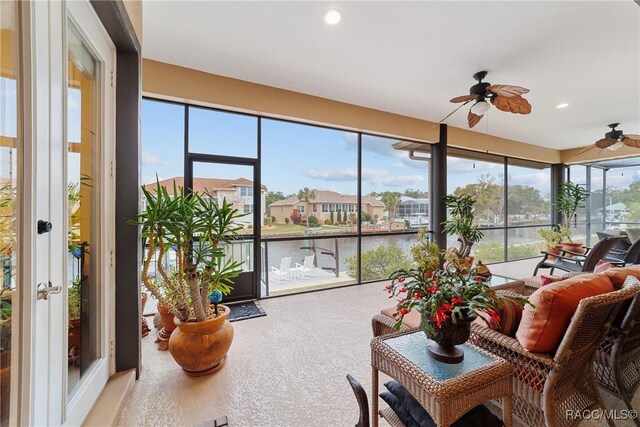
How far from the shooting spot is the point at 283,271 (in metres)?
4.03

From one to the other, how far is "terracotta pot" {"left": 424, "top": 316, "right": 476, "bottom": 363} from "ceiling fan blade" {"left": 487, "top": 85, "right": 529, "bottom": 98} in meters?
2.56

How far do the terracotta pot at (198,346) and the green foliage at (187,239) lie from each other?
0.30 ft

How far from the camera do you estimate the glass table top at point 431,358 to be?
1162mm

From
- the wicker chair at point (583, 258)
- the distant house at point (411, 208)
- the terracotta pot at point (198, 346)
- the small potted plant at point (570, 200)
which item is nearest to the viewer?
the terracotta pot at point (198, 346)

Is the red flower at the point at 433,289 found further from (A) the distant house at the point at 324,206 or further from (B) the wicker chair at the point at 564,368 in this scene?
(A) the distant house at the point at 324,206

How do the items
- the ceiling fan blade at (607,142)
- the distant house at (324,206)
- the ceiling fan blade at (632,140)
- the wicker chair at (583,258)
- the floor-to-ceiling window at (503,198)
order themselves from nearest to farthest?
the wicker chair at (583,258) → the distant house at (324,206) → the ceiling fan blade at (632,140) → the ceiling fan blade at (607,142) → the floor-to-ceiling window at (503,198)

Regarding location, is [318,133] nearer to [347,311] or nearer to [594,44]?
[347,311]

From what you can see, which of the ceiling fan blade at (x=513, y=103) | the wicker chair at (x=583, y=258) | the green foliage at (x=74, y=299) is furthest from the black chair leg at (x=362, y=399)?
the wicker chair at (x=583, y=258)

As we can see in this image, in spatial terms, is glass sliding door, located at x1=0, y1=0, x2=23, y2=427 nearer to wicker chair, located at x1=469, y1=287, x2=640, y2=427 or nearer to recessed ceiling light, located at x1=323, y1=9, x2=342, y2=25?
recessed ceiling light, located at x1=323, y1=9, x2=342, y2=25

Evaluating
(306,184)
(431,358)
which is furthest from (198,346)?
(306,184)

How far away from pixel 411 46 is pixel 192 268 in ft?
9.74

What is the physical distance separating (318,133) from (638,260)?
5.20 meters

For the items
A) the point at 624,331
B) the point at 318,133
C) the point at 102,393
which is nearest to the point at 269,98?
the point at 318,133

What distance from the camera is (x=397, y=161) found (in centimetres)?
500
